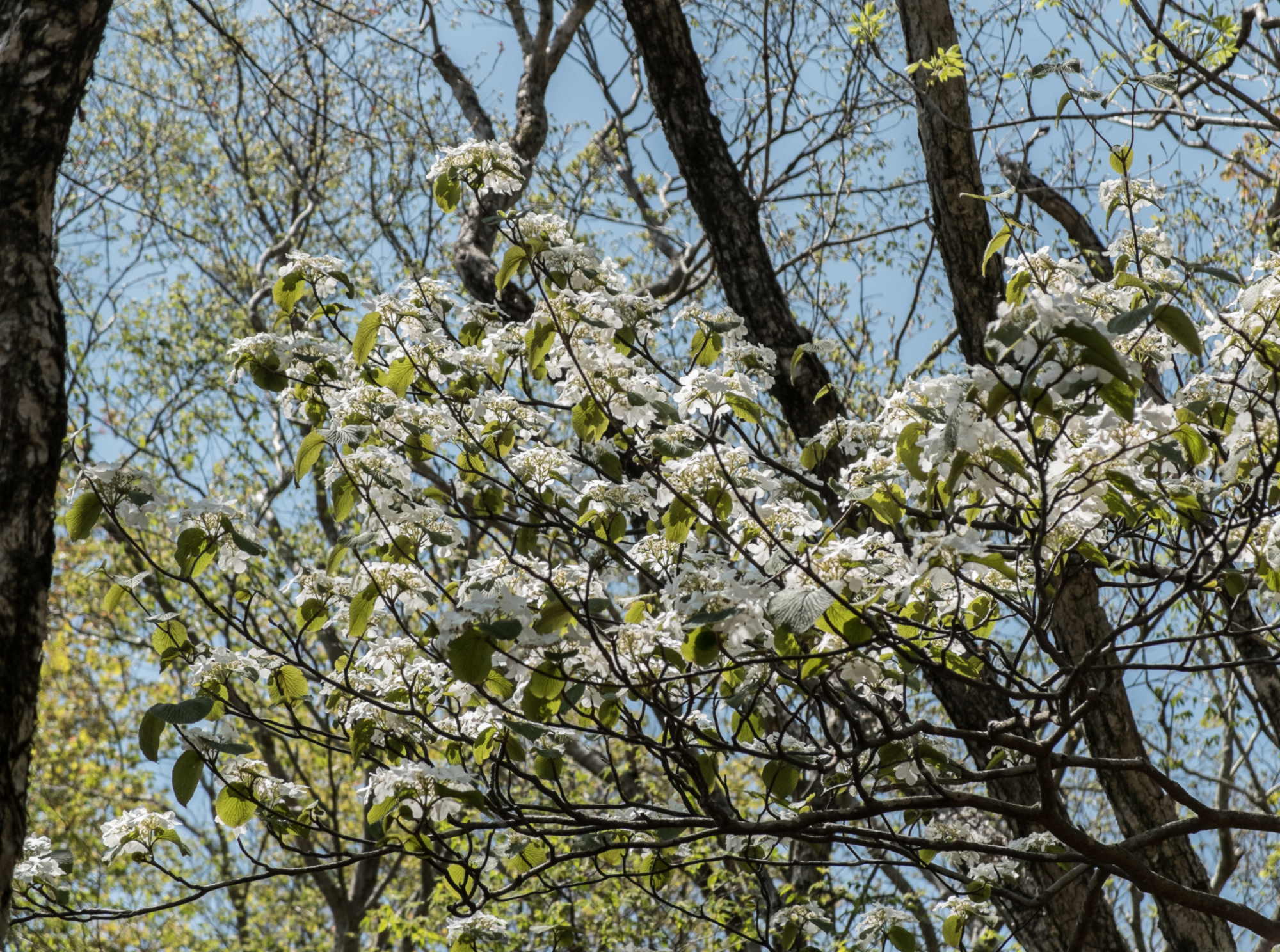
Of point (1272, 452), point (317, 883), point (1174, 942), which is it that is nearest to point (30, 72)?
point (1272, 452)

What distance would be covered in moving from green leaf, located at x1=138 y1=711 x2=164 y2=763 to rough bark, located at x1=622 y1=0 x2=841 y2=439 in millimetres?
3052

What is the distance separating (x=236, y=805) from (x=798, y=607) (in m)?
1.66

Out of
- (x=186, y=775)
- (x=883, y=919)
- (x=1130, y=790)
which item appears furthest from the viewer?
(x=1130, y=790)

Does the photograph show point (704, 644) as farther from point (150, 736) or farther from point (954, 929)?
point (954, 929)

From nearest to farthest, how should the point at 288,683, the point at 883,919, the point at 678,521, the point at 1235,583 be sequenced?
the point at 678,521 → the point at 1235,583 → the point at 288,683 → the point at 883,919

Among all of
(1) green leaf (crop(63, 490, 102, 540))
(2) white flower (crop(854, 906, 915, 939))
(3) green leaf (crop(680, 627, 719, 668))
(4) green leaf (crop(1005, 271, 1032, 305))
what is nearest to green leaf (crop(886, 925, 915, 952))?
(2) white flower (crop(854, 906, 915, 939))

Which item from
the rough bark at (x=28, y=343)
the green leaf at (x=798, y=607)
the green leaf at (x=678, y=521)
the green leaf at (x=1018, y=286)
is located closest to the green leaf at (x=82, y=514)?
the rough bark at (x=28, y=343)

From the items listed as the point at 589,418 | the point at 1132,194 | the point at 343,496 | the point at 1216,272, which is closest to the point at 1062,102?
the point at 1132,194

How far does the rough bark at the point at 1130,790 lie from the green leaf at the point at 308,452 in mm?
2790

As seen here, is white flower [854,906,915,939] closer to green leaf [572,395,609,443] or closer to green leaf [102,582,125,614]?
green leaf [572,395,609,443]

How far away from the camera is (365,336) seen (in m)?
2.84

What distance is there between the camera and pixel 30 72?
99.1 inches

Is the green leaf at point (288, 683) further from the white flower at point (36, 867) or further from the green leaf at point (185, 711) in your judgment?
the green leaf at point (185, 711)

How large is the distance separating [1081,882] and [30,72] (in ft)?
15.6
